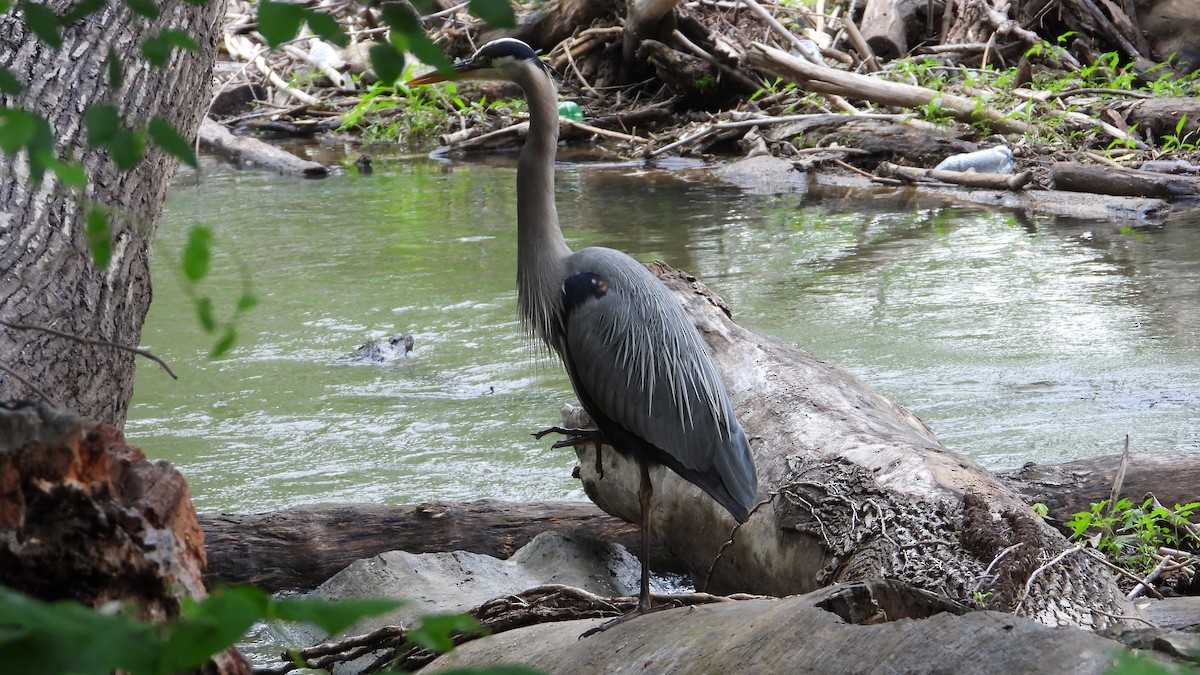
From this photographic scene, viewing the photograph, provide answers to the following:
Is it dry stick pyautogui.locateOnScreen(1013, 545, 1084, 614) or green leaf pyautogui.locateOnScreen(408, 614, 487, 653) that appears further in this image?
dry stick pyautogui.locateOnScreen(1013, 545, 1084, 614)

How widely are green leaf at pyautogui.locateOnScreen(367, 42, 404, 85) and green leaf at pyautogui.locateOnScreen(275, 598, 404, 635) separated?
458 millimetres

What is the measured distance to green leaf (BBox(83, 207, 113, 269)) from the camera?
1063mm

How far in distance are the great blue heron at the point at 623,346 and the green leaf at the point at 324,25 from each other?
275 centimetres

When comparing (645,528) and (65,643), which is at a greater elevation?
(65,643)

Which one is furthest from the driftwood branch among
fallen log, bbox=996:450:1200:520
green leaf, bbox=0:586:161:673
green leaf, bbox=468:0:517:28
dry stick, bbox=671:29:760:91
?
green leaf, bbox=0:586:161:673

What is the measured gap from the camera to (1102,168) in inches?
419

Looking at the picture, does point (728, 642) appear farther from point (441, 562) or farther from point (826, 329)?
point (826, 329)

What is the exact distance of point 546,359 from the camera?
23.7 ft

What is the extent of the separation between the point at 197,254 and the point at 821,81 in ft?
41.5

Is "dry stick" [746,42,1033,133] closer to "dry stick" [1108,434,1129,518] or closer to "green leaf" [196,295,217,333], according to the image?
"dry stick" [1108,434,1129,518]

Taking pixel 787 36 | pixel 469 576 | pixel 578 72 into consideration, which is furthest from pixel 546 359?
pixel 578 72

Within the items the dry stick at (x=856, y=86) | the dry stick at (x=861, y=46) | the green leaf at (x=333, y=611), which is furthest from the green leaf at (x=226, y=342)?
the dry stick at (x=861, y=46)

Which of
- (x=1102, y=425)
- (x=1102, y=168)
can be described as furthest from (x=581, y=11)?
(x=1102, y=425)

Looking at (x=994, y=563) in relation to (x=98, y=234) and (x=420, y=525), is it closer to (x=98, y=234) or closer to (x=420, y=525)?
(x=420, y=525)
